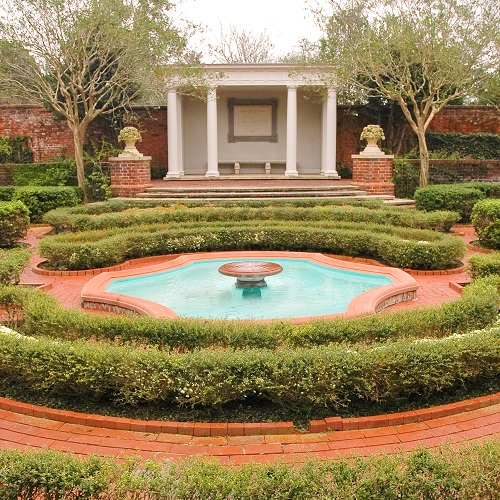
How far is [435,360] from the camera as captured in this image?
441 centimetres

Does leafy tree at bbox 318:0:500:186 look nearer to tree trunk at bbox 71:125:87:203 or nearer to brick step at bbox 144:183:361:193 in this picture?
brick step at bbox 144:183:361:193

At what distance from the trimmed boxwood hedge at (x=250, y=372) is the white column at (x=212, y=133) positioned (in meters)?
15.7

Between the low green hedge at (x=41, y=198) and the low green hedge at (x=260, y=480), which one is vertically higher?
the low green hedge at (x=41, y=198)

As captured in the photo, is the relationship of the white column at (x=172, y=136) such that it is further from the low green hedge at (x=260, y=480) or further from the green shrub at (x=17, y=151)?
the low green hedge at (x=260, y=480)

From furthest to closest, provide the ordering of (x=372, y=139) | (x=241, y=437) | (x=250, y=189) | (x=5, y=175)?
(x=5, y=175)
(x=372, y=139)
(x=250, y=189)
(x=241, y=437)

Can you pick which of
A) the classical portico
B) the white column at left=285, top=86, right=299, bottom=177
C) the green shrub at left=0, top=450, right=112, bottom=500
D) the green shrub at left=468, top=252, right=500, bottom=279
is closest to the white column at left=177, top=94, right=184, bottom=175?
the classical portico

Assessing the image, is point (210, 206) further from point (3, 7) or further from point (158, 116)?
point (158, 116)

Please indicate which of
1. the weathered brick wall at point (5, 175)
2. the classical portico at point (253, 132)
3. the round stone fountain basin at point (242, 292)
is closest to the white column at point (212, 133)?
the classical portico at point (253, 132)

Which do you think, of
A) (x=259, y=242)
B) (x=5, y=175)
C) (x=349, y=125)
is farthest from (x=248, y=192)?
(x=5, y=175)

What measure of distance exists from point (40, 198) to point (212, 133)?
6861mm

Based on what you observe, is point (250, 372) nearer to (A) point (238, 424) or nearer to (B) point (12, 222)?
(A) point (238, 424)

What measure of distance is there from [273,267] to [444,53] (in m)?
9.60

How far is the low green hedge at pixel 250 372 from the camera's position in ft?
13.9

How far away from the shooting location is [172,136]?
19.9m
